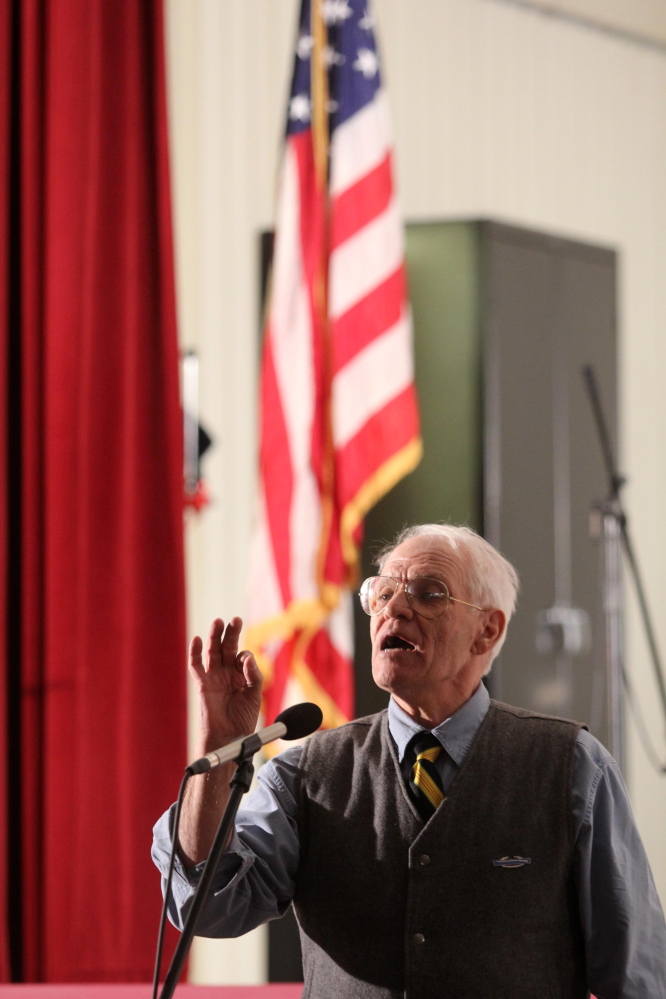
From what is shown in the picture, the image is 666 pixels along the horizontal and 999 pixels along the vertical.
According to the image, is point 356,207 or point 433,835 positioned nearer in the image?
point 433,835

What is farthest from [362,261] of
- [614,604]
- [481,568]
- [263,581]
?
[481,568]

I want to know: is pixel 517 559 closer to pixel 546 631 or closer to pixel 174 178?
pixel 546 631

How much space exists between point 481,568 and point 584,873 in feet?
1.44

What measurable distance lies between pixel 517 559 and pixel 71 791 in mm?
1484

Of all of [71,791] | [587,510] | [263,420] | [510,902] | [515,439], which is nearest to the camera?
[510,902]

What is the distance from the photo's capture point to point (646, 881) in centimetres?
152

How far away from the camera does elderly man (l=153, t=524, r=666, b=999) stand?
4.82 ft

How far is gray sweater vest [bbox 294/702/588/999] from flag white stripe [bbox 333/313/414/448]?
1.71m

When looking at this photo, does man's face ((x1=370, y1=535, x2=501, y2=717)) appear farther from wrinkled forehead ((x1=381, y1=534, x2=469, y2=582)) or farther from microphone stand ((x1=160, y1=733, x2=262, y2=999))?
microphone stand ((x1=160, y1=733, x2=262, y2=999))

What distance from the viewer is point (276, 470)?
3.25 m

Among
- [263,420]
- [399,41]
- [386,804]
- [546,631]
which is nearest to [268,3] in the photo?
[399,41]

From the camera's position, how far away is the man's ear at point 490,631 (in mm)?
1681

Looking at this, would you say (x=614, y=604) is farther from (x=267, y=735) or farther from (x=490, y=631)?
(x=267, y=735)

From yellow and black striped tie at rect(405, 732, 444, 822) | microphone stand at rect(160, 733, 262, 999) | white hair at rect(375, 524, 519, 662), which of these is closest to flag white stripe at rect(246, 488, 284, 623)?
white hair at rect(375, 524, 519, 662)
